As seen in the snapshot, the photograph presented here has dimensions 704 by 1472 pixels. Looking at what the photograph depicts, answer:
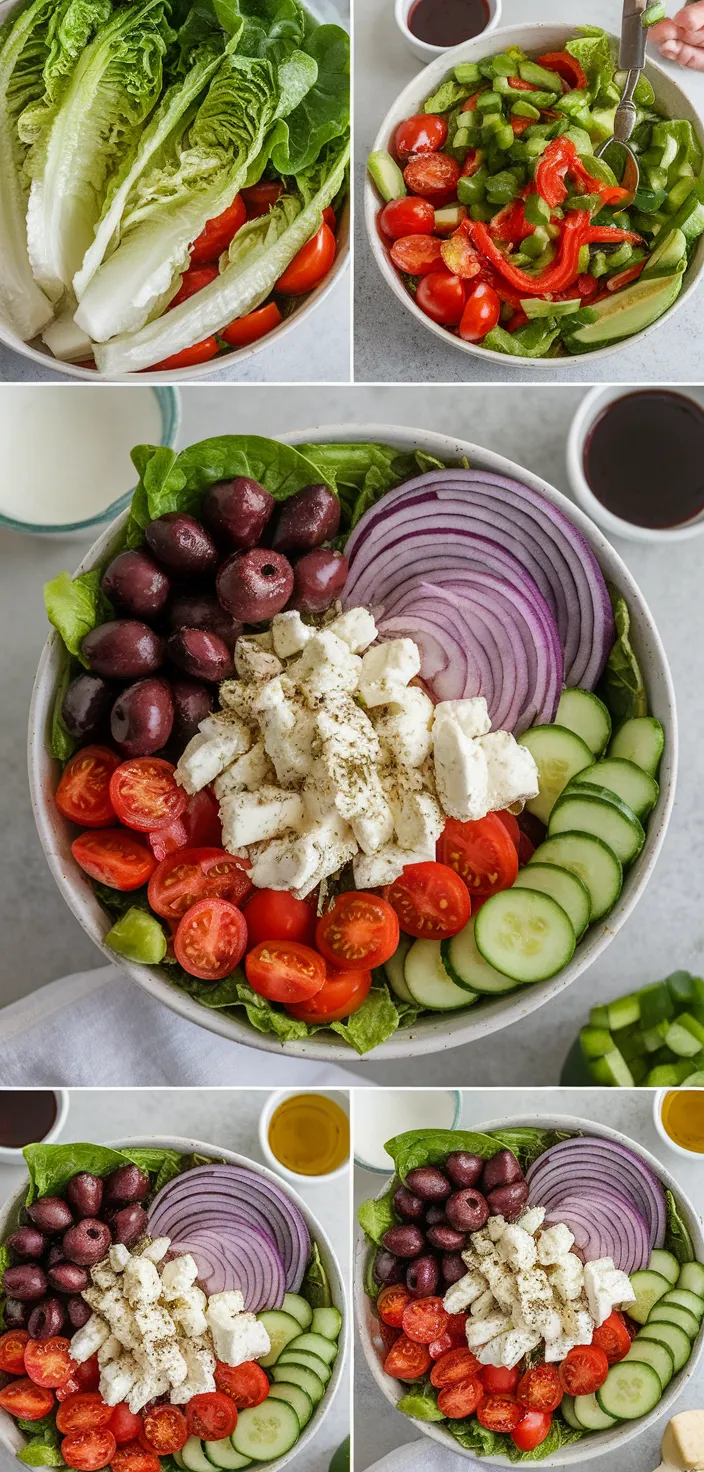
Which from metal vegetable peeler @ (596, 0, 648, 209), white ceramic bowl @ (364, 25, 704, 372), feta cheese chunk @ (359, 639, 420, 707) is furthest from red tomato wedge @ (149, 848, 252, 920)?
metal vegetable peeler @ (596, 0, 648, 209)

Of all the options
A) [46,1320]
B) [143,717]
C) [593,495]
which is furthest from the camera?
[593,495]

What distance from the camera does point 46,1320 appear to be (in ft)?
3.68

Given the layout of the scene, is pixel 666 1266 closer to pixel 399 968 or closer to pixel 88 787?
pixel 399 968

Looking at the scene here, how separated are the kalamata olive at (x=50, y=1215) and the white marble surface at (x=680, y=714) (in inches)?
12.2

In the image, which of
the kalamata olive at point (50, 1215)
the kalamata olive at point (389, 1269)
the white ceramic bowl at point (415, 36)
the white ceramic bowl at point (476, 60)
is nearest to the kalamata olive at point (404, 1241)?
the kalamata olive at point (389, 1269)

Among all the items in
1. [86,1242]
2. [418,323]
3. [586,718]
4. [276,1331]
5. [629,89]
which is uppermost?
[629,89]

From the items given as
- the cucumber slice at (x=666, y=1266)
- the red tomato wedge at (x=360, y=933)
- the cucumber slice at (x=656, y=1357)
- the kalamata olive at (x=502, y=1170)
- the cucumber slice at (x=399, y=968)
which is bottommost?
the cucumber slice at (x=656, y=1357)

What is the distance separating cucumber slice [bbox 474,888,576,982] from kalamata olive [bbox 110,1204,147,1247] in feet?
1.58

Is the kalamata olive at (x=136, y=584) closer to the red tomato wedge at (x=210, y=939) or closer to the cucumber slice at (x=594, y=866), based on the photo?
the red tomato wedge at (x=210, y=939)

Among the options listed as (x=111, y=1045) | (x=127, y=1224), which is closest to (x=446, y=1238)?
(x=127, y=1224)

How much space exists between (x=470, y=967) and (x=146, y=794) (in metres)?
0.37

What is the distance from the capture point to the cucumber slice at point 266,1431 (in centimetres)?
115

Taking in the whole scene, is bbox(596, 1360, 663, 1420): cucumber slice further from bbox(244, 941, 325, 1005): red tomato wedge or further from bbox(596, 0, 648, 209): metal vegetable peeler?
bbox(596, 0, 648, 209): metal vegetable peeler

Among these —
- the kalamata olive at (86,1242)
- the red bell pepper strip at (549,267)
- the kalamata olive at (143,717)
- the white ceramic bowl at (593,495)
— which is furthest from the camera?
the white ceramic bowl at (593,495)
